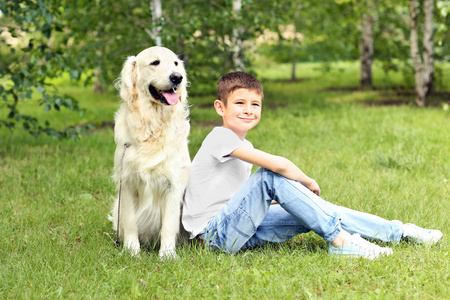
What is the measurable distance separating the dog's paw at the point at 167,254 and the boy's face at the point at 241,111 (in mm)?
885

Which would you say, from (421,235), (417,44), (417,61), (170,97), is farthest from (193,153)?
(417,44)

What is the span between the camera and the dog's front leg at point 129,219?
318cm

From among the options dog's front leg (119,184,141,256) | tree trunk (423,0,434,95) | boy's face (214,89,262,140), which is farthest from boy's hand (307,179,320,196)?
tree trunk (423,0,434,95)

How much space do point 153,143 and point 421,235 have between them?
6.13ft

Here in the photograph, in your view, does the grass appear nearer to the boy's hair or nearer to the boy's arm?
the boy's arm

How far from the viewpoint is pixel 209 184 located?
311cm

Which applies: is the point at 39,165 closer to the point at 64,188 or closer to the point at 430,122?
the point at 64,188

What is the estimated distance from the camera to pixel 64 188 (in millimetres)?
4703

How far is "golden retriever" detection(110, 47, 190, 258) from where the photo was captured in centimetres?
304

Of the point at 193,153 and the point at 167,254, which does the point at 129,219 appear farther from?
the point at 193,153

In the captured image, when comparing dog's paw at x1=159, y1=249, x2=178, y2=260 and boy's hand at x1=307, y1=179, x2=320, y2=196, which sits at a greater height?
boy's hand at x1=307, y1=179, x2=320, y2=196

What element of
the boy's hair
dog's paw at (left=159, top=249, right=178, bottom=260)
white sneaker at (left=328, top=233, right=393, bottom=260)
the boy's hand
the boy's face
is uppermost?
the boy's hair

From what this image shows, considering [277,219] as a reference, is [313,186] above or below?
above

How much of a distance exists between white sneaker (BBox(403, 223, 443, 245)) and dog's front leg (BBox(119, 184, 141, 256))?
1807mm
